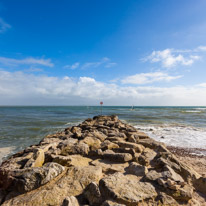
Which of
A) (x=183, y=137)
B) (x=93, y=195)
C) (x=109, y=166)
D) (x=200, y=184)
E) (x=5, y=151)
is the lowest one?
(x=5, y=151)

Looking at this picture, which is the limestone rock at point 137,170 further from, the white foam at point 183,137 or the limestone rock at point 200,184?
the white foam at point 183,137

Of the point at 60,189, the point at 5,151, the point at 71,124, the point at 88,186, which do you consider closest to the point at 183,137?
the point at 88,186

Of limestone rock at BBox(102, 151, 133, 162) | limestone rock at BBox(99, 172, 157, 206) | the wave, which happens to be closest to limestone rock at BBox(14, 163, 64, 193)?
limestone rock at BBox(99, 172, 157, 206)

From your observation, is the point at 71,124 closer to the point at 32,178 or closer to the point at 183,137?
the point at 183,137

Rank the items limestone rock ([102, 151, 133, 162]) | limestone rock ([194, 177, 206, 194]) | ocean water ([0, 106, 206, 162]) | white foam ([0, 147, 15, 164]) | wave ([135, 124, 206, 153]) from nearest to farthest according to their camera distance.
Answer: limestone rock ([194, 177, 206, 194]) → limestone rock ([102, 151, 133, 162]) → white foam ([0, 147, 15, 164]) → wave ([135, 124, 206, 153]) → ocean water ([0, 106, 206, 162])

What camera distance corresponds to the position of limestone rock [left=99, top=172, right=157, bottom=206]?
8.41 ft

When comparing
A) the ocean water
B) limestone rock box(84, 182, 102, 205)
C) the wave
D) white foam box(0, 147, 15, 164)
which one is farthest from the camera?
the ocean water

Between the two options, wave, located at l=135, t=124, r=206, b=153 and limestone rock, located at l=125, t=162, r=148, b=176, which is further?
wave, located at l=135, t=124, r=206, b=153

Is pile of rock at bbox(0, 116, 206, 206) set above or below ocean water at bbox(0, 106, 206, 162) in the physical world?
above

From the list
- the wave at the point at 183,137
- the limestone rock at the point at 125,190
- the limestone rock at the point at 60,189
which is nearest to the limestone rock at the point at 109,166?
the limestone rock at the point at 60,189

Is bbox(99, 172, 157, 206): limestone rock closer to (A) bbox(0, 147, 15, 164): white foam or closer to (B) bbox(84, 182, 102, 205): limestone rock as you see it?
(B) bbox(84, 182, 102, 205): limestone rock

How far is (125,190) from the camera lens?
2742 millimetres

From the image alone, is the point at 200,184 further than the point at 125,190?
Yes

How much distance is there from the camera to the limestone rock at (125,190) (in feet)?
8.41
